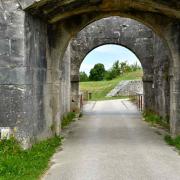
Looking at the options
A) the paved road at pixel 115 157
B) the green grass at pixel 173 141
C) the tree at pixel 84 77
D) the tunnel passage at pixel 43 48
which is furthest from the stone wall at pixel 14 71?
the tree at pixel 84 77

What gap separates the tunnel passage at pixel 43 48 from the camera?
353 inches

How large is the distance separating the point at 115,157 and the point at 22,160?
2.02m

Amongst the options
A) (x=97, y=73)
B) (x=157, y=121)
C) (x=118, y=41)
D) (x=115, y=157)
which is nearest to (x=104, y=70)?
(x=97, y=73)

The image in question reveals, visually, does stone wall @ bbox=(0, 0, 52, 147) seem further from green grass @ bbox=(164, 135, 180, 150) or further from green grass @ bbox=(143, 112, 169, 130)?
green grass @ bbox=(143, 112, 169, 130)

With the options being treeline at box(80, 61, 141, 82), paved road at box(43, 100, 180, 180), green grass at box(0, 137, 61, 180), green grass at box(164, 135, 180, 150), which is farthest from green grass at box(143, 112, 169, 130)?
treeline at box(80, 61, 141, 82)

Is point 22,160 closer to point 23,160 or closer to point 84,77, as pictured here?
point 23,160

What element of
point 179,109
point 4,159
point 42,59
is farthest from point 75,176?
point 179,109

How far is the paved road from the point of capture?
7.40 meters

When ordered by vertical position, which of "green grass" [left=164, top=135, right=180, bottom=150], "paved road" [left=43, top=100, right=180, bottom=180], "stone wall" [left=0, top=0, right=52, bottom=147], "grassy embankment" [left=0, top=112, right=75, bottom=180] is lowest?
"paved road" [left=43, top=100, right=180, bottom=180]

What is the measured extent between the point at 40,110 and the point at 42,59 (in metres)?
1.28

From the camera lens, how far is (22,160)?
8.06 m

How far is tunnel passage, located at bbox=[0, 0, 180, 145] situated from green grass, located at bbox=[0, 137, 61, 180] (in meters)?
0.27

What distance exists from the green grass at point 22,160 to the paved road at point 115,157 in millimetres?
203

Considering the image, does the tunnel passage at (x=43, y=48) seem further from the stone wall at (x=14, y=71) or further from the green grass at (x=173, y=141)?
the green grass at (x=173, y=141)
